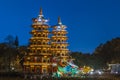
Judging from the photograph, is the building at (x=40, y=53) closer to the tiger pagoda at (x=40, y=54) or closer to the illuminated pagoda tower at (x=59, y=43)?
the tiger pagoda at (x=40, y=54)

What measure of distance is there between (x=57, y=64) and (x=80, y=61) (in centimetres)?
3365

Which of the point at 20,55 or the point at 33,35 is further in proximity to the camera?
the point at 20,55

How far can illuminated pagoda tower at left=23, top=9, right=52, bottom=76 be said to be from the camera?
309 ft

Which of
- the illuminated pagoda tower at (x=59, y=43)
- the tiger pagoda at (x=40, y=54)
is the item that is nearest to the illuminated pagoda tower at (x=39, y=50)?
the tiger pagoda at (x=40, y=54)

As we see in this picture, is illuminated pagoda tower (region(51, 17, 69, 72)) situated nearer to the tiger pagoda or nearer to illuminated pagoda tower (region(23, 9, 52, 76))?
the tiger pagoda

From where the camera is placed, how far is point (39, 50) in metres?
95.8

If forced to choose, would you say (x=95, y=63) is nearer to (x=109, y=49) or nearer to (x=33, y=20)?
(x=109, y=49)

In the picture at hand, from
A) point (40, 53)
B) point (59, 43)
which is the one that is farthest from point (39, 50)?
point (59, 43)

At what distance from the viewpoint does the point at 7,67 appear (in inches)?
3917

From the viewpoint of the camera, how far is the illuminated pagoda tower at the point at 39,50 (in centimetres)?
9412

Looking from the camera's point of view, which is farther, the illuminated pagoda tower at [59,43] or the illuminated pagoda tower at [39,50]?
the illuminated pagoda tower at [59,43]

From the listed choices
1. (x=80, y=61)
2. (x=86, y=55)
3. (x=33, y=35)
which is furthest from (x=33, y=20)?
(x=86, y=55)

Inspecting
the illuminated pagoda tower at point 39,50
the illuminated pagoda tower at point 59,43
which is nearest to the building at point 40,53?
the illuminated pagoda tower at point 39,50

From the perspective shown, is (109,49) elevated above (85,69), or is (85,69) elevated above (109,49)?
(109,49)
